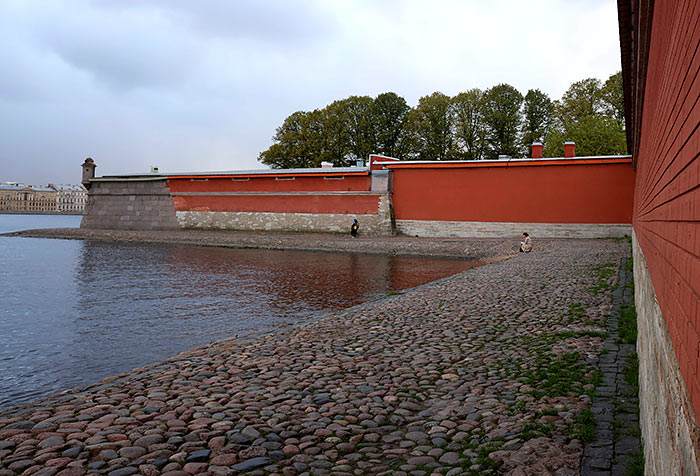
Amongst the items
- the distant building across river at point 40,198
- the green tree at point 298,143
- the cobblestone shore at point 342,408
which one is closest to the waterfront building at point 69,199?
the distant building across river at point 40,198

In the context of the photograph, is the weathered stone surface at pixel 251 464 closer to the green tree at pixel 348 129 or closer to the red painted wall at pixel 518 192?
the red painted wall at pixel 518 192

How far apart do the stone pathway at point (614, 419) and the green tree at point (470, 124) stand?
137ft

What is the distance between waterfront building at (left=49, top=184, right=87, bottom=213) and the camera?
148 meters

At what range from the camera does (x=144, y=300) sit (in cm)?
1223

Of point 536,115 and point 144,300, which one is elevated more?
point 536,115

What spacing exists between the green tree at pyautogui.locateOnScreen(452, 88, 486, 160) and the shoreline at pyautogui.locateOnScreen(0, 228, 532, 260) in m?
19.7

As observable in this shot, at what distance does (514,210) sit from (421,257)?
275 inches

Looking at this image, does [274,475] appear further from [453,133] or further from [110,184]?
[453,133]

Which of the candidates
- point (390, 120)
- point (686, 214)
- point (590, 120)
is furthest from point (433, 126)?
point (686, 214)

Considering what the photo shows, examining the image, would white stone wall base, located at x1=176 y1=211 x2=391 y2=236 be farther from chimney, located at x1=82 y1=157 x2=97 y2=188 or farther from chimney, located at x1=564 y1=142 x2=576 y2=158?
chimney, located at x1=564 y1=142 x2=576 y2=158

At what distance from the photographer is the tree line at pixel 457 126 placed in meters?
39.9

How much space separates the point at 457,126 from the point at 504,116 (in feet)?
13.5

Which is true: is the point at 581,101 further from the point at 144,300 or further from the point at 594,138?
the point at 144,300

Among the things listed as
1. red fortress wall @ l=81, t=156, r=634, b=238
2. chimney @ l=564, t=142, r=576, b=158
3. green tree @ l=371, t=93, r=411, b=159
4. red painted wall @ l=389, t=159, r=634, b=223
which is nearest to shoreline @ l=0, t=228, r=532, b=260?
red fortress wall @ l=81, t=156, r=634, b=238
